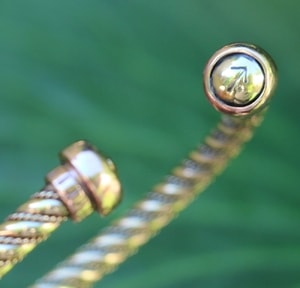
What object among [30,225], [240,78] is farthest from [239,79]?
[30,225]

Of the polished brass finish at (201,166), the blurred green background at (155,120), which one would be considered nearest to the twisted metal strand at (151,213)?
the polished brass finish at (201,166)

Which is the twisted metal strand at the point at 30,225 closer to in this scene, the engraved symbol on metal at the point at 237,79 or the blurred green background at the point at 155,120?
the engraved symbol on metal at the point at 237,79

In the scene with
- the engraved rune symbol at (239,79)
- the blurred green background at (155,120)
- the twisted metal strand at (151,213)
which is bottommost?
the twisted metal strand at (151,213)

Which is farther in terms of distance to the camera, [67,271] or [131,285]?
[131,285]

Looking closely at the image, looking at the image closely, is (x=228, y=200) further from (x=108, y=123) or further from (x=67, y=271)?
(x=67, y=271)

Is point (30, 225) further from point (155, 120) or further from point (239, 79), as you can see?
point (155, 120)

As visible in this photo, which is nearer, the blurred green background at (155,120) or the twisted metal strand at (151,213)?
the twisted metal strand at (151,213)

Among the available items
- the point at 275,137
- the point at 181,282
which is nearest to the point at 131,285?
the point at 181,282

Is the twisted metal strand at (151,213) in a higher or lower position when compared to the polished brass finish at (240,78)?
lower

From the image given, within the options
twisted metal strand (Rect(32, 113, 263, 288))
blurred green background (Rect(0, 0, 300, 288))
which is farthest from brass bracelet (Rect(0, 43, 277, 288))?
blurred green background (Rect(0, 0, 300, 288))
